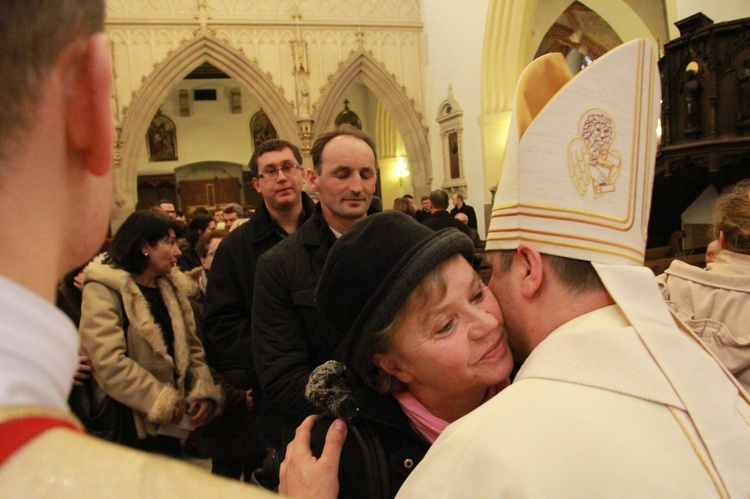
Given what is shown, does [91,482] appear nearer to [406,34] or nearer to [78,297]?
[78,297]

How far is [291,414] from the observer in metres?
1.99

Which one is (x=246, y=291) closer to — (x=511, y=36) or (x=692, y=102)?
(x=692, y=102)

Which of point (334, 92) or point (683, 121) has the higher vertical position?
point (334, 92)

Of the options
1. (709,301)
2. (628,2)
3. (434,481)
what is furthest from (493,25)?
(434,481)

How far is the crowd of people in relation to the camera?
0.39 meters

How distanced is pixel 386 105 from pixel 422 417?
1250cm

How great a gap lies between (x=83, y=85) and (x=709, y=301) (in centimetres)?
231

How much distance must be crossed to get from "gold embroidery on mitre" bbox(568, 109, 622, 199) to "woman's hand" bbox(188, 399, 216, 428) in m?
2.18

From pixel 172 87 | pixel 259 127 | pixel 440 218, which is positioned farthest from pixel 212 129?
pixel 440 218

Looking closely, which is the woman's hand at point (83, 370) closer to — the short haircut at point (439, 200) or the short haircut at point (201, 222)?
the short haircut at point (201, 222)

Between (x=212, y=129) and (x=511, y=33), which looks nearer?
(x=511, y=33)

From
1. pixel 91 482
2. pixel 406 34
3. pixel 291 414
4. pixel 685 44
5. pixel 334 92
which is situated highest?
pixel 406 34

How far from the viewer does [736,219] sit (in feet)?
7.15

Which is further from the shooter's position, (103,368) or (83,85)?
(103,368)
